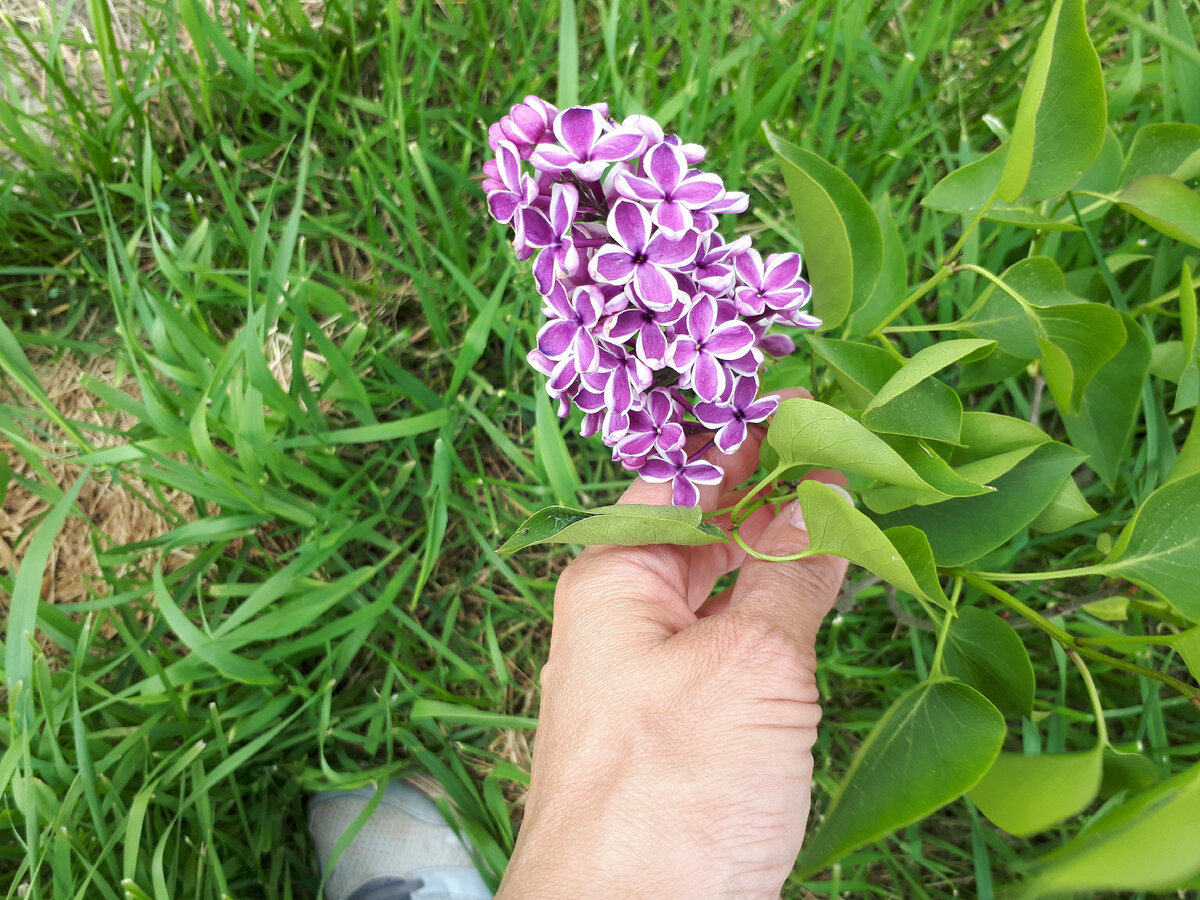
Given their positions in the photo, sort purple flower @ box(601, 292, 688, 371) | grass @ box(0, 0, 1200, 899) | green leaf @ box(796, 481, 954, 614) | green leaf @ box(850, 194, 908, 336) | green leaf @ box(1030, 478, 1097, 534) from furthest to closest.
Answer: grass @ box(0, 0, 1200, 899)
green leaf @ box(850, 194, 908, 336)
green leaf @ box(1030, 478, 1097, 534)
purple flower @ box(601, 292, 688, 371)
green leaf @ box(796, 481, 954, 614)

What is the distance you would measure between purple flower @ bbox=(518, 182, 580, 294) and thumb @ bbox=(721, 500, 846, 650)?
339mm

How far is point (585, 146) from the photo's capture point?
21.2 inches

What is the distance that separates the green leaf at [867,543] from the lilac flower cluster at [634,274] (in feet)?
0.42

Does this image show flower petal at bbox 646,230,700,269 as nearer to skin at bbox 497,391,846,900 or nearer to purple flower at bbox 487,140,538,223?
purple flower at bbox 487,140,538,223

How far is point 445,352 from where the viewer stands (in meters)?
1.26

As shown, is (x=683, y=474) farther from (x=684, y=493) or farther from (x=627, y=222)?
(x=627, y=222)

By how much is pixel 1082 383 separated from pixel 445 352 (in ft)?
2.99

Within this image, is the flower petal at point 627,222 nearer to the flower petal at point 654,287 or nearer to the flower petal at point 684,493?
the flower petal at point 654,287

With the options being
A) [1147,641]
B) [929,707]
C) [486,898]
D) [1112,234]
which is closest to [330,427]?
[486,898]

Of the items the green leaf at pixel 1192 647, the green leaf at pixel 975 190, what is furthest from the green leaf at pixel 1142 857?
the green leaf at pixel 975 190

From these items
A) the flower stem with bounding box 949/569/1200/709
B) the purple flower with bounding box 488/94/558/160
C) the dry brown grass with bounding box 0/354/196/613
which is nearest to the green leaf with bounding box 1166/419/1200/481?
the flower stem with bounding box 949/569/1200/709

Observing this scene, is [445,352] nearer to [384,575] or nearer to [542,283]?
[384,575]

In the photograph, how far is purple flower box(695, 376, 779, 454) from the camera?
0.62 m

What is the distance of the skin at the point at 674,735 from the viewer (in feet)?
2.11
